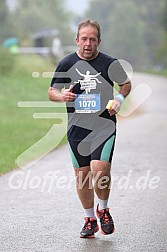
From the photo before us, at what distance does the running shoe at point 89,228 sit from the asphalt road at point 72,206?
80mm

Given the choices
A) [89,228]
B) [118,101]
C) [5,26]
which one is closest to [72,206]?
[89,228]

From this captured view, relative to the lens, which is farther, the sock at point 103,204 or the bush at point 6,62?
the bush at point 6,62

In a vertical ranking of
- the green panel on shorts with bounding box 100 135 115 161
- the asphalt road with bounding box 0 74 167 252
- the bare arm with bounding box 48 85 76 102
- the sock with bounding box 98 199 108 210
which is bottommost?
the asphalt road with bounding box 0 74 167 252

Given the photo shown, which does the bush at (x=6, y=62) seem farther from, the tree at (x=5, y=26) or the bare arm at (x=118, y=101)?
the tree at (x=5, y=26)

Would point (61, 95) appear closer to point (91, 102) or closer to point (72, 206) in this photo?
point (91, 102)

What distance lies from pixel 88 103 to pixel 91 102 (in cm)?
3

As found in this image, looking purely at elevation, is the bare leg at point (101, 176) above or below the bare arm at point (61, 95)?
below

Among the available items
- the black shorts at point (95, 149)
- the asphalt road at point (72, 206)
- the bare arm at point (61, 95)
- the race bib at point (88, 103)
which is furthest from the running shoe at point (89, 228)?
the bare arm at point (61, 95)

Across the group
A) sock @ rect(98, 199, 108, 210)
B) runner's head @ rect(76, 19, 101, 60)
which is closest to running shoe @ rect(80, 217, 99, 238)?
sock @ rect(98, 199, 108, 210)

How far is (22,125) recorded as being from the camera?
20859 mm

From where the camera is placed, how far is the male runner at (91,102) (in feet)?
24.7

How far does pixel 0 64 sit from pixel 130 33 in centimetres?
7588

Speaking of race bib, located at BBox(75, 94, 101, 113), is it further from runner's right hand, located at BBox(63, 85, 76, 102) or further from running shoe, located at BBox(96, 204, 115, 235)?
running shoe, located at BBox(96, 204, 115, 235)

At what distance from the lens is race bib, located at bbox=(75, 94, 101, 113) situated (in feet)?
24.7
